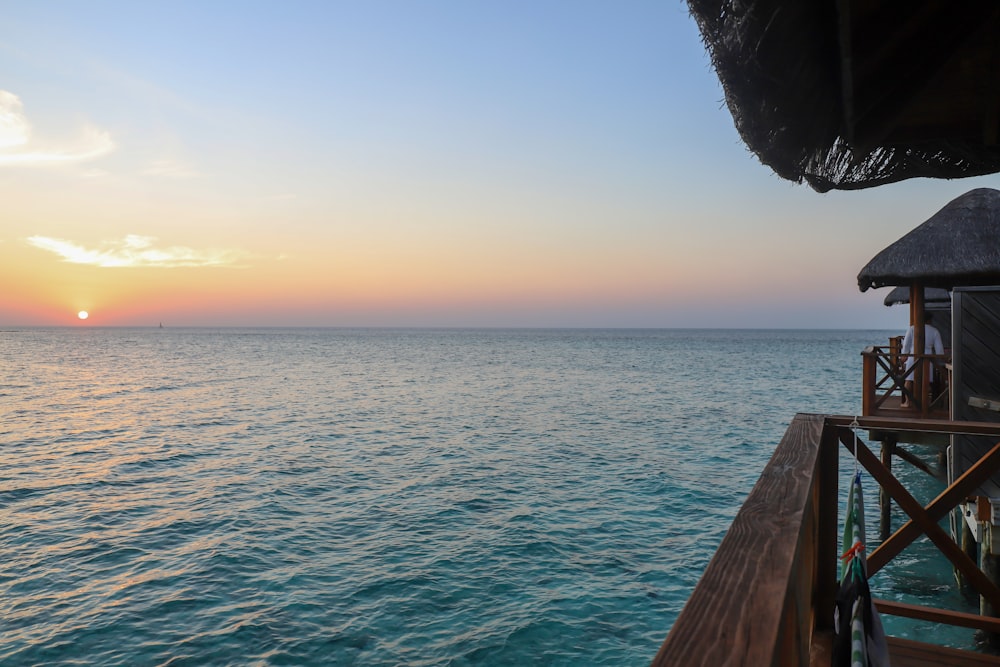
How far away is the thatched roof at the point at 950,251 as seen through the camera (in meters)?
Answer: 10.6

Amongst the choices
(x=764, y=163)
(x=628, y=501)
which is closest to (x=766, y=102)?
(x=764, y=163)

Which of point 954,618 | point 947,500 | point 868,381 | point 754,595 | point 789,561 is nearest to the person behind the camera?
point 754,595

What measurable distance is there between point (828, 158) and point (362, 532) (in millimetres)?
9926

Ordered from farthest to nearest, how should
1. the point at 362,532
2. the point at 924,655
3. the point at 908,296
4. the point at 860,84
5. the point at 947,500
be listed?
the point at 908,296, the point at 362,532, the point at 924,655, the point at 947,500, the point at 860,84

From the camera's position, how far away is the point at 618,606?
8438 millimetres

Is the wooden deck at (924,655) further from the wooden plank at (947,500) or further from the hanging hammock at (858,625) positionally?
the hanging hammock at (858,625)

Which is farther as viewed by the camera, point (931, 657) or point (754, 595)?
point (931, 657)

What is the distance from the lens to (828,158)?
3902 millimetres

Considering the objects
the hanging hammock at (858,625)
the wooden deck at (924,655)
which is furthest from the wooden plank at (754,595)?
the wooden deck at (924,655)

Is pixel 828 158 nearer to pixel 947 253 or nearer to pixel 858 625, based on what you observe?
pixel 858 625

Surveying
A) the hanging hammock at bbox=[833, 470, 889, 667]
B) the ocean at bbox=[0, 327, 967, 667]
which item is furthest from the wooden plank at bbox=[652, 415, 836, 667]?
the ocean at bbox=[0, 327, 967, 667]

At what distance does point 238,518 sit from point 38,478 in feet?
23.6

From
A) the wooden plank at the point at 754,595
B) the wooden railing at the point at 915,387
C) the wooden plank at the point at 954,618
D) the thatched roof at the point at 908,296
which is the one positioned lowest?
the wooden plank at the point at 954,618

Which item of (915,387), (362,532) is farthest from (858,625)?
(915,387)
